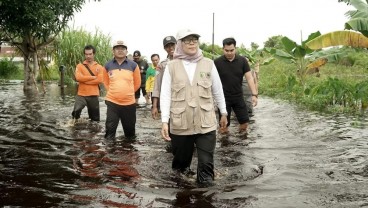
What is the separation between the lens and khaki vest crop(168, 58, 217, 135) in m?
4.81

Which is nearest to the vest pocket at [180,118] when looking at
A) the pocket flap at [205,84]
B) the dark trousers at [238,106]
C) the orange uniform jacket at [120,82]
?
the pocket flap at [205,84]

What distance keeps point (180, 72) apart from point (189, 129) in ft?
2.14

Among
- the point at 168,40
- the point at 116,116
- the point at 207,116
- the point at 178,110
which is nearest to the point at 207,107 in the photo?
the point at 207,116

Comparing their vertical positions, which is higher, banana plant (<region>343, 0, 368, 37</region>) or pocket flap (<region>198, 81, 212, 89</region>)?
banana plant (<region>343, 0, 368, 37</region>)

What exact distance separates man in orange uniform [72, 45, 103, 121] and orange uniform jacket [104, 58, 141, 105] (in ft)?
5.32

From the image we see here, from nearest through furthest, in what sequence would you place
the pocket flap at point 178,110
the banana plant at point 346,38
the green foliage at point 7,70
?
the pocket flap at point 178,110
the banana plant at point 346,38
the green foliage at point 7,70

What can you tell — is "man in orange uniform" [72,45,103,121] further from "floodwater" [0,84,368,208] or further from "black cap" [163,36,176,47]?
"black cap" [163,36,176,47]

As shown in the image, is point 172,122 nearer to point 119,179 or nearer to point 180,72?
point 180,72

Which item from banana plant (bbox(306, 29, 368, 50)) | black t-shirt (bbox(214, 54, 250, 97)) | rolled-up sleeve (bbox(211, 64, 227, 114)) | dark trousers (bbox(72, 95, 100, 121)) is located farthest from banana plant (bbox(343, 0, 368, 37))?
rolled-up sleeve (bbox(211, 64, 227, 114))

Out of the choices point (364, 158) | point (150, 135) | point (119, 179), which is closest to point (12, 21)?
point (150, 135)

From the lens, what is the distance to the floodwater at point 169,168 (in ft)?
14.9

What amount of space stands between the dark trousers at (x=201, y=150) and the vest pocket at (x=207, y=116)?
4.7 inches

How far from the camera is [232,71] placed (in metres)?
7.68

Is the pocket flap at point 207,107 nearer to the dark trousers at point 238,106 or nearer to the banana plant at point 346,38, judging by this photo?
the dark trousers at point 238,106
